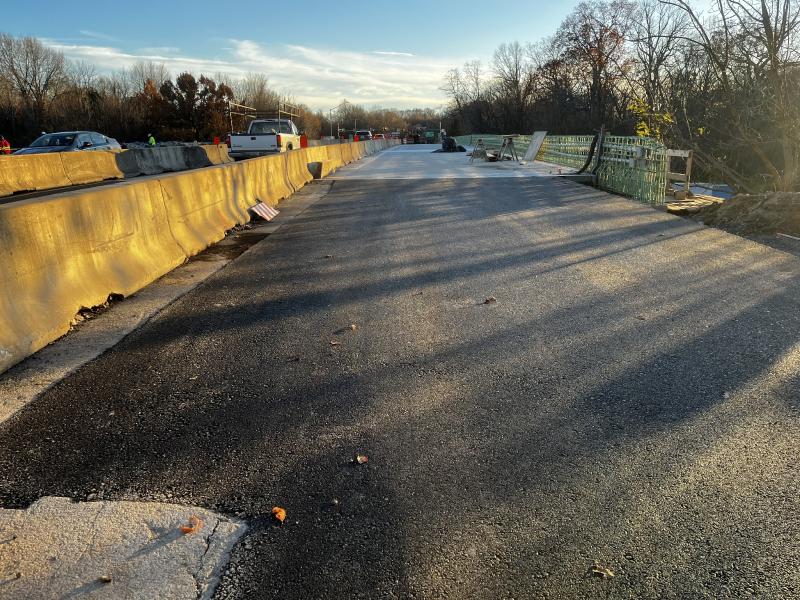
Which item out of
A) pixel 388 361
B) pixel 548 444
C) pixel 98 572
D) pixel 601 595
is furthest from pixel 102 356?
pixel 601 595

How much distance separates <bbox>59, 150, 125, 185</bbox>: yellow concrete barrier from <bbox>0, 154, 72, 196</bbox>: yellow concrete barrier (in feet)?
0.88

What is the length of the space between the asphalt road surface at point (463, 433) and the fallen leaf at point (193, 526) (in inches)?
5.2

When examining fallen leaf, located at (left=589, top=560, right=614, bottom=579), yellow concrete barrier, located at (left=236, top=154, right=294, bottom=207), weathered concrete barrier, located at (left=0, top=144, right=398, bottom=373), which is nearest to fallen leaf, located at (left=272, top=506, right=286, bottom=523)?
fallen leaf, located at (left=589, top=560, right=614, bottom=579)

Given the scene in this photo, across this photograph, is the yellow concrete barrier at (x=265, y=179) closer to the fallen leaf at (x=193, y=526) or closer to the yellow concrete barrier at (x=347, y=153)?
the fallen leaf at (x=193, y=526)

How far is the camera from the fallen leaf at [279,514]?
105 inches

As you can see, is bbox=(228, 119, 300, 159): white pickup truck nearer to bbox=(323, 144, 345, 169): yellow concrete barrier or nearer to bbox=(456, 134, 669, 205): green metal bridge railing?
bbox=(323, 144, 345, 169): yellow concrete barrier

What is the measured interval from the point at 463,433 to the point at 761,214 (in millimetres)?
8388

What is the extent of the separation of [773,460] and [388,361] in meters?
2.45

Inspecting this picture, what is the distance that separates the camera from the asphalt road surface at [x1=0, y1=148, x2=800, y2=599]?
7.92ft

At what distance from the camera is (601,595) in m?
2.23

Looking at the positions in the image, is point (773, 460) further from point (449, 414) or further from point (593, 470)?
point (449, 414)

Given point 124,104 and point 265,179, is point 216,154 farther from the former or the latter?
point 124,104

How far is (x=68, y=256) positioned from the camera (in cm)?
544

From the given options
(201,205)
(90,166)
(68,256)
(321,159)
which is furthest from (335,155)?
(68,256)
